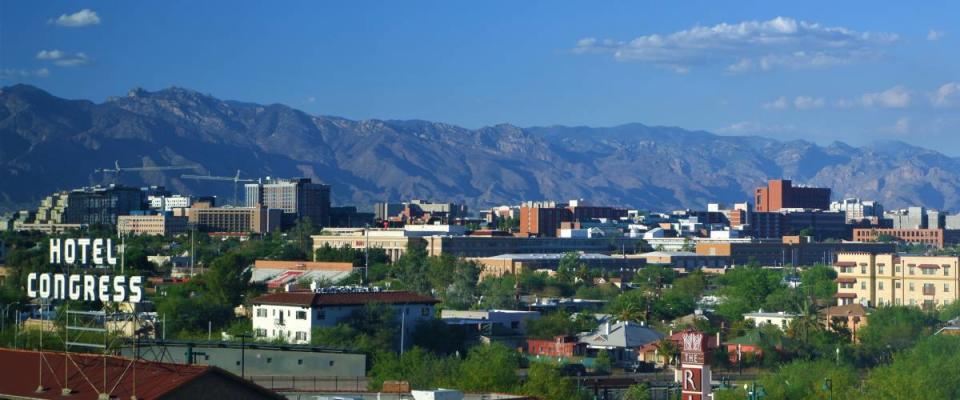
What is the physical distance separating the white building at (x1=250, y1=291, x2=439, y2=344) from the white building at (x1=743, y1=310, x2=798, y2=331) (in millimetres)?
24385

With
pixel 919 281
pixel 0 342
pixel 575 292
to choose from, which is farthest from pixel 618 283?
pixel 0 342

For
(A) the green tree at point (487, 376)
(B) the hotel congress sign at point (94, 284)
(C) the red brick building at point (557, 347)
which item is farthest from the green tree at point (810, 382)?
(B) the hotel congress sign at point (94, 284)

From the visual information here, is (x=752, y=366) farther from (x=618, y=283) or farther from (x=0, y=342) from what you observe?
(x=618, y=283)

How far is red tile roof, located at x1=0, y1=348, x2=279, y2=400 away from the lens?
37219mm

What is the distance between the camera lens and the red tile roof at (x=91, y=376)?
122 feet

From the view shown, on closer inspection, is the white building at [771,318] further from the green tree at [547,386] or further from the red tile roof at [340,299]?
the green tree at [547,386]

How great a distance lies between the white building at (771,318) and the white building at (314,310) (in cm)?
2439

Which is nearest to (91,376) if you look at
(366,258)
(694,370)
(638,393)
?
(694,370)

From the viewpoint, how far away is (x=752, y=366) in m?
88.0

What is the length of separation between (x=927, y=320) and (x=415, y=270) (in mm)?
53118

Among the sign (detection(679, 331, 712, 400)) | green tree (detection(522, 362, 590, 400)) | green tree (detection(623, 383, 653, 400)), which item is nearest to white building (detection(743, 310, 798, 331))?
green tree (detection(623, 383, 653, 400))

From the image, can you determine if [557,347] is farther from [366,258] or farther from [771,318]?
[366,258]

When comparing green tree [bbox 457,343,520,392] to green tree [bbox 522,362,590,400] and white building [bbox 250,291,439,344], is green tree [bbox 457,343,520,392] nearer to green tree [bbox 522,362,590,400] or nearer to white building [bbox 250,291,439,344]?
green tree [bbox 522,362,590,400]

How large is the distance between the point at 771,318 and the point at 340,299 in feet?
105
